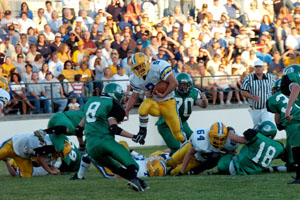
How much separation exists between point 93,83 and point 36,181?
594 centimetres

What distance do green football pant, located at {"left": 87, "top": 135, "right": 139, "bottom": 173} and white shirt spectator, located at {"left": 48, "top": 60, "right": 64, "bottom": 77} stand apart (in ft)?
24.9

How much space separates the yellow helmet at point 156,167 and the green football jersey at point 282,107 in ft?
6.50

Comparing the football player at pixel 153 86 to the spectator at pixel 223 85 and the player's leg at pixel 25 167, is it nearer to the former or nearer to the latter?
the player's leg at pixel 25 167

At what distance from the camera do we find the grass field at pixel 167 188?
7.40 meters

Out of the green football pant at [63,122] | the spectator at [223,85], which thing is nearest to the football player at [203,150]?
the green football pant at [63,122]

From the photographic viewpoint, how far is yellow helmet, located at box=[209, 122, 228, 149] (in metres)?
9.25

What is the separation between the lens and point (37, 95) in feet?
48.4

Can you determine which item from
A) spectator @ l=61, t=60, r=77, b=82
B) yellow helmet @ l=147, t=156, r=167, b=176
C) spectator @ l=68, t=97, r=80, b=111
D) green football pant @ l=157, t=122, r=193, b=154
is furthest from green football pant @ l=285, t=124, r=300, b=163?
spectator @ l=61, t=60, r=77, b=82

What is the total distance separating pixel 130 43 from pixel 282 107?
879cm

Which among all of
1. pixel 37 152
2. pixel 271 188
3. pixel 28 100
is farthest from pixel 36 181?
pixel 28 100

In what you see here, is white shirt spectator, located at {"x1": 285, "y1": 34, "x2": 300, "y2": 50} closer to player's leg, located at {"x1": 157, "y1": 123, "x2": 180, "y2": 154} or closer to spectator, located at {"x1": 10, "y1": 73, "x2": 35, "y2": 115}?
spectator, located at {"x1": 10, "y1": 73, "x2": 35, "y2": 115}

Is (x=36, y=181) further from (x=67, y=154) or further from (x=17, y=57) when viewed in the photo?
(x=17, y=57)

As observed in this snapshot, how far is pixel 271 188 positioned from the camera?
25.6 feet

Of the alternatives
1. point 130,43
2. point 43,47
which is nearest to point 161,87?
point 43,47
